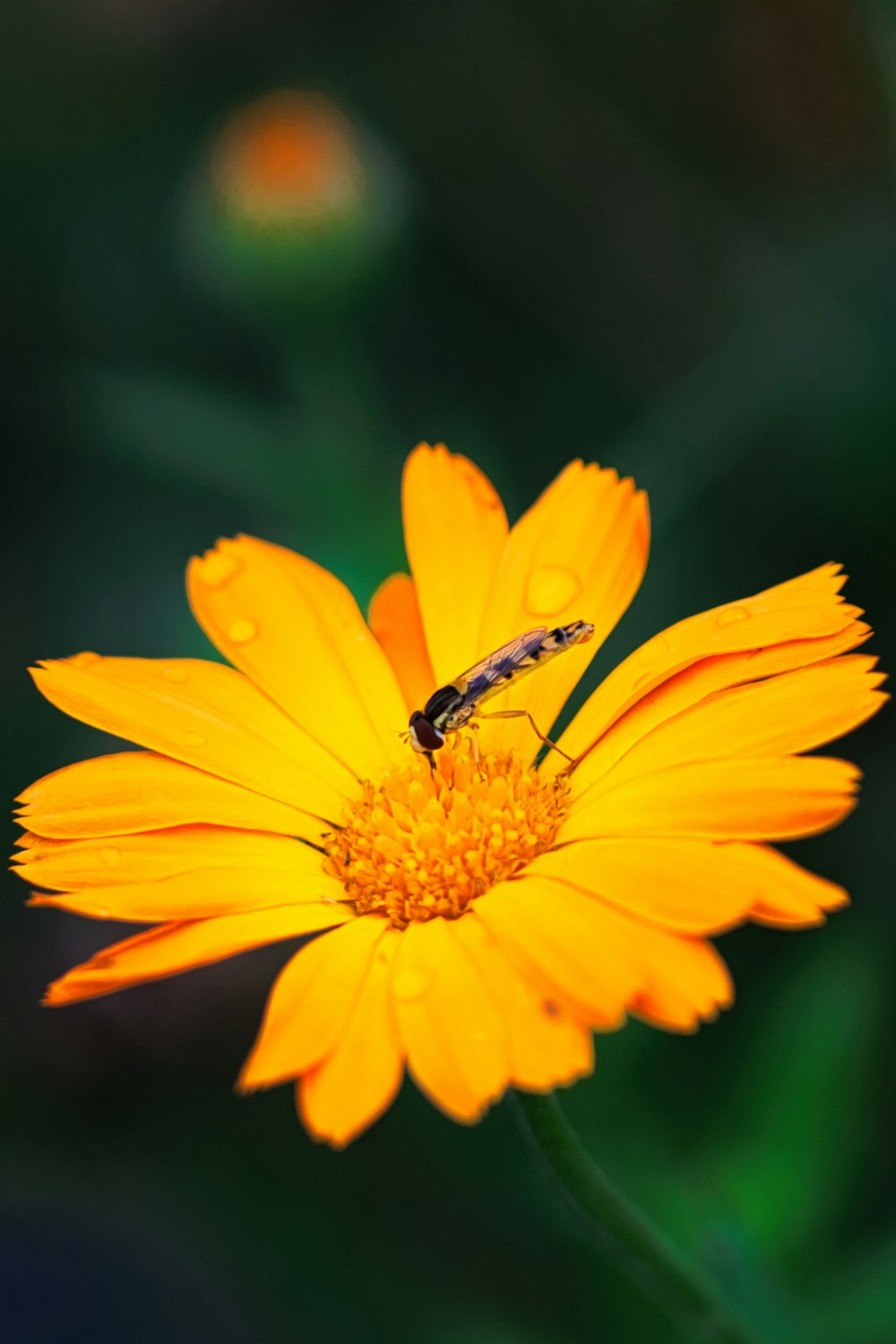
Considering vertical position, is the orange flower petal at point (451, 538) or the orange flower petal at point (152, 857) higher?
the orange flower petal at point (451, 538)

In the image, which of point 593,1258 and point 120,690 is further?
point 593,1258

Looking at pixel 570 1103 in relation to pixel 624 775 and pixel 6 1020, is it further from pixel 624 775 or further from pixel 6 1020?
pixel 6 1020

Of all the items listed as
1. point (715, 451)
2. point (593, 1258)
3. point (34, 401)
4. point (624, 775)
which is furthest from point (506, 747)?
point (34, 401)

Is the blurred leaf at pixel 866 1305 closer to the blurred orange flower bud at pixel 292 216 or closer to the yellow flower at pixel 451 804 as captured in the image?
the yellow flower at pixel 451 804

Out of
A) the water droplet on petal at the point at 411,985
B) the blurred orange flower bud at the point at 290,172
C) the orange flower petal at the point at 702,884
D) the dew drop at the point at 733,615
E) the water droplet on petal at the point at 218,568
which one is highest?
the blurred orange flower bud at the point at 290,172

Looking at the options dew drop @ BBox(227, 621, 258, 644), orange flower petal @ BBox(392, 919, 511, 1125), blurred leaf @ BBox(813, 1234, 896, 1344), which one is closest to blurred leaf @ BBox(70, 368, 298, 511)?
dew drop @ BBox(227, 621, 258, 644)

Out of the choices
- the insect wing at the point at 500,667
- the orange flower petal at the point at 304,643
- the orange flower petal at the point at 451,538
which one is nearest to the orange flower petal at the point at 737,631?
the insect wing at the point at 500,667

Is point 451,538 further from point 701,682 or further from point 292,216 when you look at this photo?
point 292,216

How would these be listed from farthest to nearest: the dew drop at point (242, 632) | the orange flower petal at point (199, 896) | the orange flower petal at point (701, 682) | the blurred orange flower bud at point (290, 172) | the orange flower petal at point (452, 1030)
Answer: the blurred orange flower bud at point (290, 172) → the dew drop at point (242, 632) → the orange flower petal at point (701, 682) → the orange flower petal at point (199, 896) → the orange flower petal at point (452, 1030)
